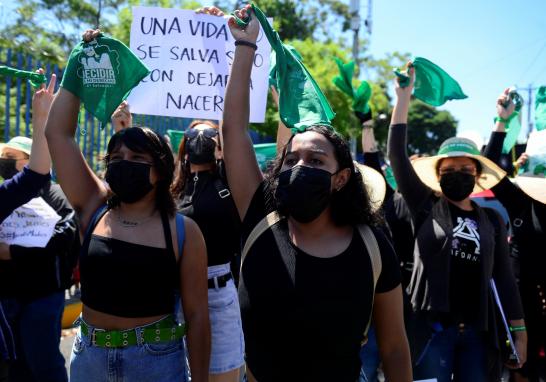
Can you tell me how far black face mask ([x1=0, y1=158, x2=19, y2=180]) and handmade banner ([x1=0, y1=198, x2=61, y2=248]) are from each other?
1.30 feet

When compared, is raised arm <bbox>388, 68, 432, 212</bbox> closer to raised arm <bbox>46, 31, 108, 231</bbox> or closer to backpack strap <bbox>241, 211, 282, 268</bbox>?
backpack strap <bbox>241, 211, 282, 268</bbox>

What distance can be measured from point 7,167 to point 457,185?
10.1 ft

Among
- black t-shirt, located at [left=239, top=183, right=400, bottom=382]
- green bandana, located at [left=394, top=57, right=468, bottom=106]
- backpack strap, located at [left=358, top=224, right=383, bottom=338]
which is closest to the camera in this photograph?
black t-shirt, located at [left=239, top=183, right=400, bottom=382]

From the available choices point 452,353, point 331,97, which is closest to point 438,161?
point 452,353

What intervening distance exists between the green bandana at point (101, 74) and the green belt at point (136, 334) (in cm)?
98

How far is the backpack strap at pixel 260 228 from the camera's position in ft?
6.82

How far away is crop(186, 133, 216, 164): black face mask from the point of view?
3471 mm

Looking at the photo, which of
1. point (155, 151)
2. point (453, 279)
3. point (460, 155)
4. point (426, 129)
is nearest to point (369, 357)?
point (453, 279)

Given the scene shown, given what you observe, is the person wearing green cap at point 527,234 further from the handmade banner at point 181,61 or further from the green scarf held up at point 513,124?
the handmade banner at point 181,61

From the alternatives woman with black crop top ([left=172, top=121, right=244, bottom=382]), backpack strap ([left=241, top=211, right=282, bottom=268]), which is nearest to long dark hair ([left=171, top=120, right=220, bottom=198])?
woman with black crop top ([left=172, top=121, right=244, bottom=382])

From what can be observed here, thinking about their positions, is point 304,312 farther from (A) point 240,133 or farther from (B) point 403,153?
(B) point 403,153

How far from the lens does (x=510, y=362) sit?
3449mm

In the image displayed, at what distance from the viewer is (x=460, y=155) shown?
12.2 feet

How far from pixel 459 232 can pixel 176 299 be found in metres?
1.87
